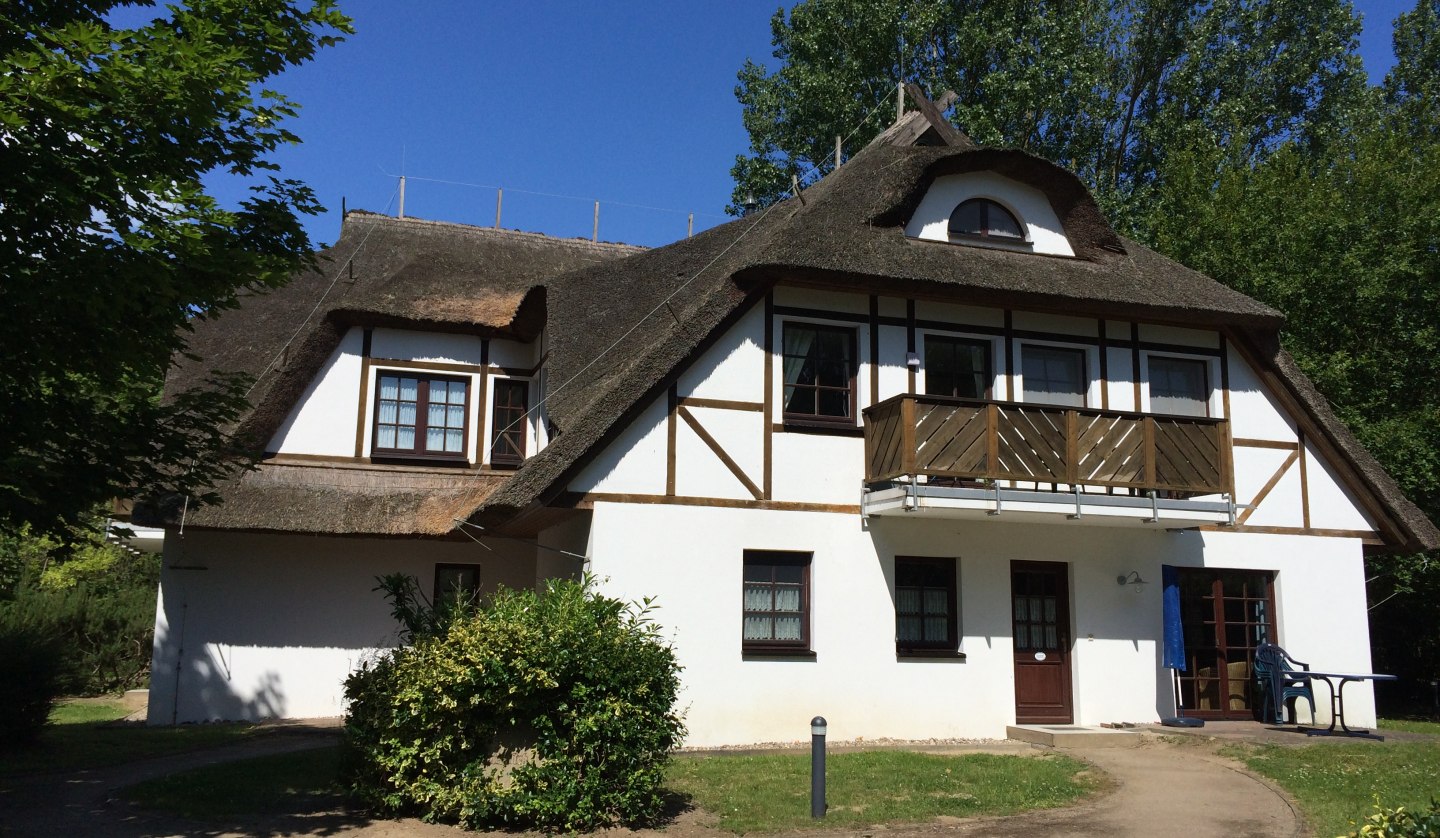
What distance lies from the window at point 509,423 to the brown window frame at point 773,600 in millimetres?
5322

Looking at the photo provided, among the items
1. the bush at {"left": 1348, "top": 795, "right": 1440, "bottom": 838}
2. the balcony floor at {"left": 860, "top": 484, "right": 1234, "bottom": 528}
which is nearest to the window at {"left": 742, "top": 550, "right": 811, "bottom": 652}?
the balcony floor at {"left": 860, "top": 484, "right": 1234, "bottom": 528}

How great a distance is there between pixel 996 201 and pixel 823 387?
4.03m

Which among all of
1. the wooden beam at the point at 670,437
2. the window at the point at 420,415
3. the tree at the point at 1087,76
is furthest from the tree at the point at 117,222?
the tree at the point at 1087,76

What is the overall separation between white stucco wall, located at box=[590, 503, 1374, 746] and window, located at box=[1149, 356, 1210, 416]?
1.88 metres

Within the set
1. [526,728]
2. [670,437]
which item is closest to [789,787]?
[526,728]

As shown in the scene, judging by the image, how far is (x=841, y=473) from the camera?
14.3m

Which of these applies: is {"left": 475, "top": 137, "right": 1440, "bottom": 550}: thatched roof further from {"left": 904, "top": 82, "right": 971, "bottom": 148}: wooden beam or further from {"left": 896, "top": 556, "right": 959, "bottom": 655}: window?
{"left": 896, "top": 556, "right": 959, "bottom": 655}: window

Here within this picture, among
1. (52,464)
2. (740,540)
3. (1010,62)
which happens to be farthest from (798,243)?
(1010,62)

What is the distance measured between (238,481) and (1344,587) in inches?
623

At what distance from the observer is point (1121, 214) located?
29547 mm

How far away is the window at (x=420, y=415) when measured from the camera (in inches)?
683

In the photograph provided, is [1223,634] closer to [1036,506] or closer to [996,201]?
[1036,506]

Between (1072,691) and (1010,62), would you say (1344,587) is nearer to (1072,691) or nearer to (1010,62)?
(1072,691)

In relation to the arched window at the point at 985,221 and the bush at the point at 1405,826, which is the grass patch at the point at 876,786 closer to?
the bush at the point at 1405,826
